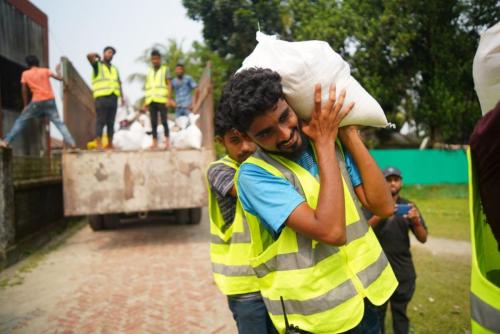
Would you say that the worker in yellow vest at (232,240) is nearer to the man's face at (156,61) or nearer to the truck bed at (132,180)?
the truck bed at (132,180)

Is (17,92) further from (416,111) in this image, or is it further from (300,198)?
(416,111)

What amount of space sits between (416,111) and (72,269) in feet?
42.0

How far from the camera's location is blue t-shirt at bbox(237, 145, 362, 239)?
1.22m

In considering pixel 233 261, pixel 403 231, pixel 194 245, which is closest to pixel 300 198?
pixel 233 261

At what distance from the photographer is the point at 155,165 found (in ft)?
19.4

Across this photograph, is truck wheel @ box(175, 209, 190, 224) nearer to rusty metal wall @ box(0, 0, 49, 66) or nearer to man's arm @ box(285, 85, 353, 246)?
rusty metal wall @ box(0, 0, 49, 66)

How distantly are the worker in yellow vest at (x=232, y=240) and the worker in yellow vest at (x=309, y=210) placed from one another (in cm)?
53

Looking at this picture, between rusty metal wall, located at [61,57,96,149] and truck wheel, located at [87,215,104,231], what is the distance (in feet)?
4.19

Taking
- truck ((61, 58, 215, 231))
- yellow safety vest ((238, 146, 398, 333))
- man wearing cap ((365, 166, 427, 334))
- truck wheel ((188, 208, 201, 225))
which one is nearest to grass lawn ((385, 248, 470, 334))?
man wearing cap ((365, 166, 427, 334))

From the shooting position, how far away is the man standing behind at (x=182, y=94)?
7.80 meters

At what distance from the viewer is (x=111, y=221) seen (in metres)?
7.64

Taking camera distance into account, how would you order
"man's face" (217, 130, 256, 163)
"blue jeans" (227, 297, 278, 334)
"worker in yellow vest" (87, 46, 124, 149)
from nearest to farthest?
"blue jeans" (227, 297, 278, 334)
"man's face" (217, 130, 256, 163)
"worker in yellow vest" (87, 46, 124, 149)

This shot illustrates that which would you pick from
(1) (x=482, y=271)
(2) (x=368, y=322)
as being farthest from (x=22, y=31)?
(1) (x=482, y=271)

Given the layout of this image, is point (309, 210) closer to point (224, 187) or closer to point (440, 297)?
point (224, 187)
